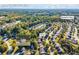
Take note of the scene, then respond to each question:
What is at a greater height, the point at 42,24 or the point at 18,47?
the point at 42,24

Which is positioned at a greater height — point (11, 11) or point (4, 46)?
point (11, 11)

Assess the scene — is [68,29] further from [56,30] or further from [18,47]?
[18,47]
